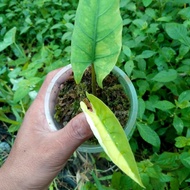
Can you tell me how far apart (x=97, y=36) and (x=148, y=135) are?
0.41m

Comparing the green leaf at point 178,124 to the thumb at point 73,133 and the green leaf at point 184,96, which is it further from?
the thumb at point 73,133

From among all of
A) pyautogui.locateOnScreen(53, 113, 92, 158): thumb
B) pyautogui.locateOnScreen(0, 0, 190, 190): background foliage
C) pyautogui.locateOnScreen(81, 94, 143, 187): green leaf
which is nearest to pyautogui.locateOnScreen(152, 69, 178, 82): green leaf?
pyautogui.locateOnScreen(0, 0, 190, 190): background foliage

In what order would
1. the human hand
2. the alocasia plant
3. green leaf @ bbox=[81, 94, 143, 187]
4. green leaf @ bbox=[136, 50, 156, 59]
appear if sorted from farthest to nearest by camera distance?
1. green leaf @ bbox=[136, 50, 156, 59]
2. the human hand
3. the alocasia plant
4. green leaf @ bbox=[81, 94, 143, 187]

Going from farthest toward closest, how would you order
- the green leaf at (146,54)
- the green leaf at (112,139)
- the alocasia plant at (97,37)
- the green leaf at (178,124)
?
the green leaf at (146,54) < the green leaf at (178,124) < the alocasia plant at (97,37) < the green leaf at (112,139)

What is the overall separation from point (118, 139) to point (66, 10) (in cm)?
113

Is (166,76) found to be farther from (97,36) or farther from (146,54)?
(97,36)

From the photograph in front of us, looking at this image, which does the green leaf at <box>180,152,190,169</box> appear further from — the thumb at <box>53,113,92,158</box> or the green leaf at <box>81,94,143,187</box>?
the green leaf at <box>81,94,143,187</box>

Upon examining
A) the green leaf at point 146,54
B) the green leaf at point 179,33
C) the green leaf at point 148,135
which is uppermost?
the green leaf at point 179,33

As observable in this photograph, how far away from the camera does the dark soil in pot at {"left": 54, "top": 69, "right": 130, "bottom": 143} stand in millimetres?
891

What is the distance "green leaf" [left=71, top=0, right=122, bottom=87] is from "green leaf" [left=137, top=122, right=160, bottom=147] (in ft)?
1.13

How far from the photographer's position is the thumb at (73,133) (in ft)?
2.45

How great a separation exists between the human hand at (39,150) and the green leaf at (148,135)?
0.27m

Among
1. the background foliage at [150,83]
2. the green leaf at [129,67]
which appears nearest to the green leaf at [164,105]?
the background foliage at [150,83]

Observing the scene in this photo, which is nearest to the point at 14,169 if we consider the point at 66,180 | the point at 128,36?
the point at 66,180
